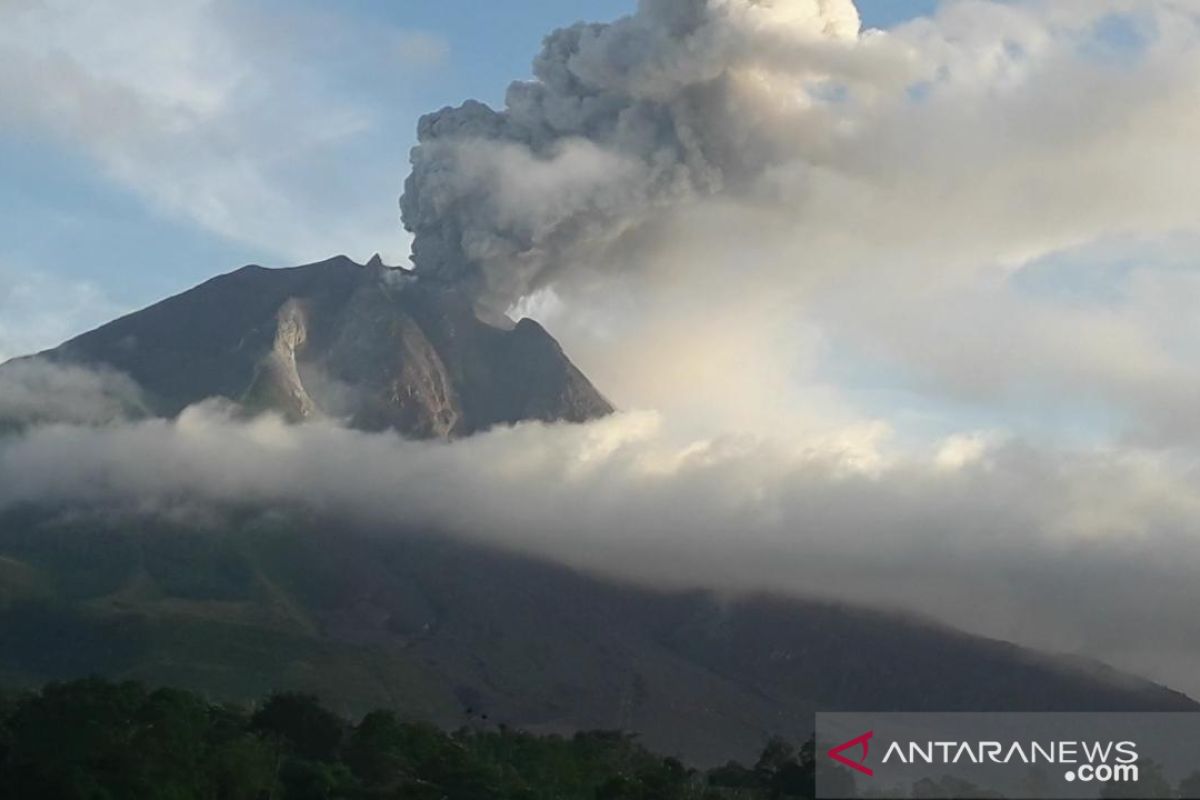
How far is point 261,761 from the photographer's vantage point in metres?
69.6

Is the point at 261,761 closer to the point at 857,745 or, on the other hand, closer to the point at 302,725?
the point at 302,725

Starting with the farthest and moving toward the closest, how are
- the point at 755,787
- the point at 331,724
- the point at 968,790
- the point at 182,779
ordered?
the point at 755,787
the point at 331,724
the point at 182,779
the point at 968,790

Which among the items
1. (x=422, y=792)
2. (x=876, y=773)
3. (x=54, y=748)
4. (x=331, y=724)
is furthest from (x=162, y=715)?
(x=876, y=773)

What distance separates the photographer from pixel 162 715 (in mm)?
69938

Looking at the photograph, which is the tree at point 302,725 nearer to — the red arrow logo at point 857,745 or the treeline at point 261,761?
the treeline at point 261,761

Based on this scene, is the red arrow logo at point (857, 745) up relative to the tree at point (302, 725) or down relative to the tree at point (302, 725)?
down

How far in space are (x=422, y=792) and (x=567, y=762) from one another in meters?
24.2

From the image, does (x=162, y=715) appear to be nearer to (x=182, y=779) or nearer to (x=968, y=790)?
(x=182, y=779)

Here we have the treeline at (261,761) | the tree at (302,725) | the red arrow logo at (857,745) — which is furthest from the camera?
the tree at (302,725)

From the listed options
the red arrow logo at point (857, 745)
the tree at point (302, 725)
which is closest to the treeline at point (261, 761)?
the tree at point (302, 725)

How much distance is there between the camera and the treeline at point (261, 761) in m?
64.1

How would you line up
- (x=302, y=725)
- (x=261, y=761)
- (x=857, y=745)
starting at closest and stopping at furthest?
1. (x=857, y=745)
2. (x=261, y=761)
3. (x=302, y=725)

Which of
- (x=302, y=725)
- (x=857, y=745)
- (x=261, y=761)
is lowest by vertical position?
(x=261, y=761)

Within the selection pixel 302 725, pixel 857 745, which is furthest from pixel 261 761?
pixel 857 745
